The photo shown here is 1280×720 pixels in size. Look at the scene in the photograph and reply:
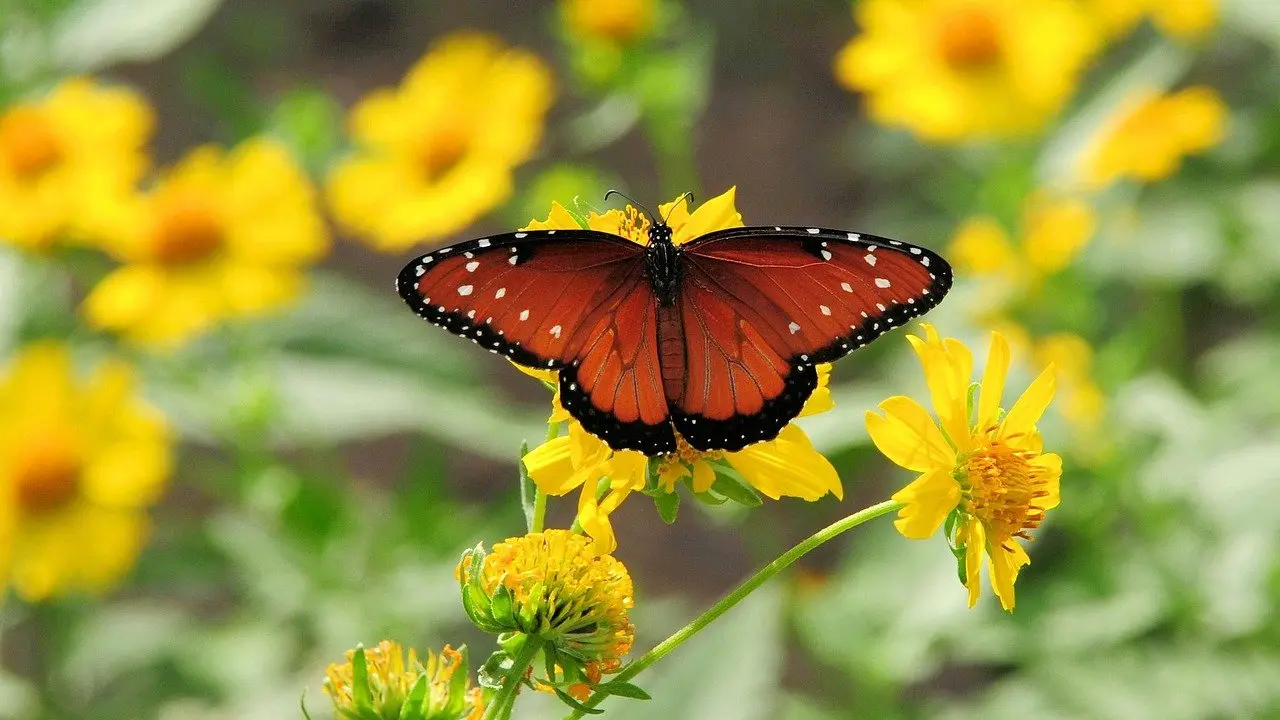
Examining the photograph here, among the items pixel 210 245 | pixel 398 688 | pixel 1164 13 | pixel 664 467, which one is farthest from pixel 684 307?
pixel 1164 13

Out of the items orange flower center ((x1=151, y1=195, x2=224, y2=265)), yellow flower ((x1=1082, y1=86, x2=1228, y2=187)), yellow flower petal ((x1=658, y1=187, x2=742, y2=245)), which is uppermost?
yellow flower ((x1=1082, y1=86, x2=1228, y2=187))

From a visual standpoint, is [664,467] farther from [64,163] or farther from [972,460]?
[64,163]

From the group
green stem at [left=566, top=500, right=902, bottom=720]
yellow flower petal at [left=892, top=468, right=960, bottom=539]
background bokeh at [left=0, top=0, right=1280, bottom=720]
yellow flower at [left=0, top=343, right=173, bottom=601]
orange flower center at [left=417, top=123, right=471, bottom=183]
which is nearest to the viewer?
green stem at [left=566, top=500, right=902, bottom=720]

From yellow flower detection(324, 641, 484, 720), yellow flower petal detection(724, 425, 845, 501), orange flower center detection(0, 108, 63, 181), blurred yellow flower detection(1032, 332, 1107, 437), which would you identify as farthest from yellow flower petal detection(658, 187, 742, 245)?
orange flower center detection(0, 108, 63, 181)

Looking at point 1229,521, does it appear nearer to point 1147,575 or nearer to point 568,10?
point 1147,575

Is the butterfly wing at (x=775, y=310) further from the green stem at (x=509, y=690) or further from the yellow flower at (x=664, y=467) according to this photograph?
the green stem at (x=509, y=690)

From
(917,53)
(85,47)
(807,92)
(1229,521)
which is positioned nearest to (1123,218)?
(917,53)

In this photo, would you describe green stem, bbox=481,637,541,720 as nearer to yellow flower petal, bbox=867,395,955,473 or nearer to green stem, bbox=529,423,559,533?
green stem, bbox=529,423,559,533
